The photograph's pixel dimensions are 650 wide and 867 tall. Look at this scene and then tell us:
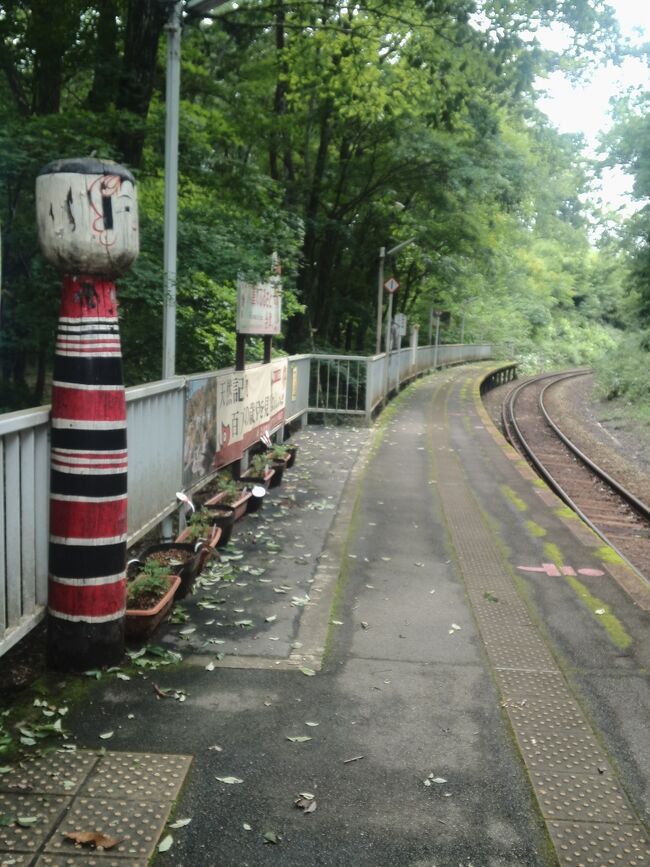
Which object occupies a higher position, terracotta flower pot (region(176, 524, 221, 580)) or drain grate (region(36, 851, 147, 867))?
terracotta flower pot (region(176, 524, 221, 580))

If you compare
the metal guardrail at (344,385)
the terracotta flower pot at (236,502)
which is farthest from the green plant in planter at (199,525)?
the metal guardrail at (344,385)

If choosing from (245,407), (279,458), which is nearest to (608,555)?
(245,407)

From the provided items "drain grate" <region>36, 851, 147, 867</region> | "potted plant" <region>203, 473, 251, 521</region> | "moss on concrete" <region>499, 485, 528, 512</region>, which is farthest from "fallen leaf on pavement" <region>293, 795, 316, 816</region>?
"moss on concrete" <region>499, 485, 528, 512</region>

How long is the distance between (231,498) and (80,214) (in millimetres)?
4108

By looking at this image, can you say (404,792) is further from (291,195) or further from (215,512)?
(291,195)

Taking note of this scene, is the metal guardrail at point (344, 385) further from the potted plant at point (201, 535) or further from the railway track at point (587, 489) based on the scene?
the potted plant at point (201, 535)

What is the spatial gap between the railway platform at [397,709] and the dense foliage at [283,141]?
13.6 ft

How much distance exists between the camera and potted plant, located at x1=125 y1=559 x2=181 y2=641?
468 centimetres

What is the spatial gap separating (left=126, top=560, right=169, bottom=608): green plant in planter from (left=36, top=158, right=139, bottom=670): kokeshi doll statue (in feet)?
1.91

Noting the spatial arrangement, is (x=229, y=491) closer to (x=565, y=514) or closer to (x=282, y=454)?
(x=282, y=454)

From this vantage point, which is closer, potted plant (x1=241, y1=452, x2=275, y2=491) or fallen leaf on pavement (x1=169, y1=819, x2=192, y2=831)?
fallen leaf on pavement (x1=169, y1=819, x2=192, y2=831)

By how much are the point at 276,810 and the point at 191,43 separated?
14.0 meters

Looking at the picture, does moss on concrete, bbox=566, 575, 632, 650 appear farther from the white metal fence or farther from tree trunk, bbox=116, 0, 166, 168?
tree trunk, bbox=116, 0, 166, 168

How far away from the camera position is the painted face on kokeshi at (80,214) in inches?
160
